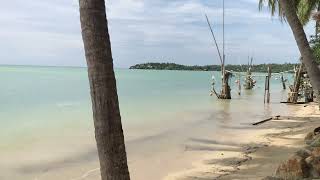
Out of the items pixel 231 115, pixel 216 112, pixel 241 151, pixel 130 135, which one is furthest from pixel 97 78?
pixel 216 112

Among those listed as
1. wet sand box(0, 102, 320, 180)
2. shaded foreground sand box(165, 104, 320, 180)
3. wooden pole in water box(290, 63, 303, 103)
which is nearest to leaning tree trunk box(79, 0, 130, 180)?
shaded foreground sand box(165, 104, 320, 180)

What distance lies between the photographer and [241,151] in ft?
39.3

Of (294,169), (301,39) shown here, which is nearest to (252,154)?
(301,39)

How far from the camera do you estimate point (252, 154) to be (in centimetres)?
1129

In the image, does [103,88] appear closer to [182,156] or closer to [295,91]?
[182,156]

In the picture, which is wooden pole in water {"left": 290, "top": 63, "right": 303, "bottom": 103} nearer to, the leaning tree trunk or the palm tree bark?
the palm tree bark

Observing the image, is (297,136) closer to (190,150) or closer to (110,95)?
(190,150)

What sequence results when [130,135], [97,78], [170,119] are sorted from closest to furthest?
[97,78] < [130,135] < [170,119]

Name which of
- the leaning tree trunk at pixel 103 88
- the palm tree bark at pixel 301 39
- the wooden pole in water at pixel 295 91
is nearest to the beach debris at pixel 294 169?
the palm tree bark at pixel 301 39

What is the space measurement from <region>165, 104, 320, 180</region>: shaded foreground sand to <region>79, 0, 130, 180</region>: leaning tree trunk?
162 inches

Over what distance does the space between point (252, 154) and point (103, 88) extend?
28.2ft

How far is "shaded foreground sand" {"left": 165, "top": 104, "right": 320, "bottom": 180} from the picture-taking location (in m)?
9.33

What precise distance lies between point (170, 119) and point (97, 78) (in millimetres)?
18188

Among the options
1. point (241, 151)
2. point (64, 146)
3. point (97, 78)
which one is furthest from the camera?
point (64, 146)
